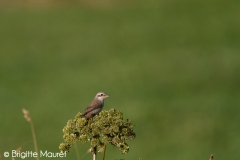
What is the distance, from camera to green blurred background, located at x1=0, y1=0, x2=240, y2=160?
18031 mm

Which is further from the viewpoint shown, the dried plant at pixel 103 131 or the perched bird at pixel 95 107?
the perched bird at pixel 95 107

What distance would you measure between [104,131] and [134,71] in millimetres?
18334

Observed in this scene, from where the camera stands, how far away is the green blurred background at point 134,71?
59.2ft

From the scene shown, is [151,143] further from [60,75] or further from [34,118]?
[60,75]

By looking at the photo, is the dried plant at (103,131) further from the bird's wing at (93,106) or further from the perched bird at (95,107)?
the bird's wing at (93,106)

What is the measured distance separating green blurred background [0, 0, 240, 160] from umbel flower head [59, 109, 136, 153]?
419 inches

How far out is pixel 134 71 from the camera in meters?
22.8

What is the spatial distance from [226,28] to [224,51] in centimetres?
168

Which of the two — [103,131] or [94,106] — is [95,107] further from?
[103,131]

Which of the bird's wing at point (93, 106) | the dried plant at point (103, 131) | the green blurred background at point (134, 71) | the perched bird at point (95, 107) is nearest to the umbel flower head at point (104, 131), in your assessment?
the dried plant at point (103, 131)

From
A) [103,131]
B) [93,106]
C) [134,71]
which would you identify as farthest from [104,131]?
[134,71]

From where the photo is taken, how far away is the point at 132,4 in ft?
99.8

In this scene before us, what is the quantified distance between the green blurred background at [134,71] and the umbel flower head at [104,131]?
34.9 feet

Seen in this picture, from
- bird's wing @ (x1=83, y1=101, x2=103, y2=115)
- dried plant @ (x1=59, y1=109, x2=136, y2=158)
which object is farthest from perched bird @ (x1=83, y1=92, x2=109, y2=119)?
dried plant @ (x1=59, y1=109, x2=136, y2=158)
